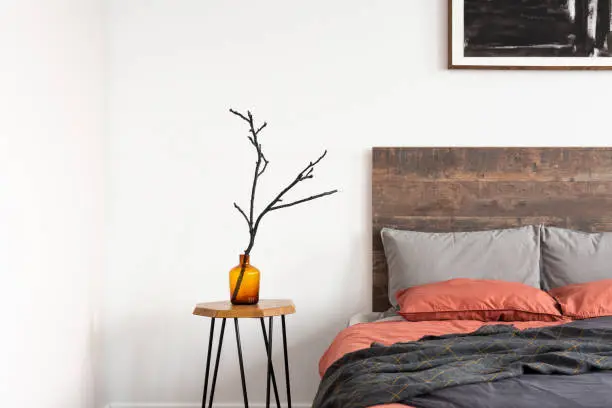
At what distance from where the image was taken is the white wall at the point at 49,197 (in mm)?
2453

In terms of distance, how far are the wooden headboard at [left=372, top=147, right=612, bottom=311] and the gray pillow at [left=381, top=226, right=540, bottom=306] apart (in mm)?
135

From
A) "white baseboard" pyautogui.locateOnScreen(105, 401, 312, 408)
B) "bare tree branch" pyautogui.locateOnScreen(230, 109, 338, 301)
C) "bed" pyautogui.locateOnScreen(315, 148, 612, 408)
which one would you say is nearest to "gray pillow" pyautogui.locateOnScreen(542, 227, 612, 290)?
"bed" pyautogui.locateOnScreen(315, 148, 612, 408)

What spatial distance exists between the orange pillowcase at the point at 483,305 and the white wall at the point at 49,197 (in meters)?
1.42

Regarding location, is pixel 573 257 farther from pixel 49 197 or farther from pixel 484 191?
pixel 49 197

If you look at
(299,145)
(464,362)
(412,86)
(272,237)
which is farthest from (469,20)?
(464,362)

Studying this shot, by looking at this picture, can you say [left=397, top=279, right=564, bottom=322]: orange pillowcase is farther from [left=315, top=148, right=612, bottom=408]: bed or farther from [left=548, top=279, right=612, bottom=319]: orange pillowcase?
[left=315, top=148, right=612, bottom=408]: bed

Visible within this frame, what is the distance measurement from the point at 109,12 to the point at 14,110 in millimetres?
1362

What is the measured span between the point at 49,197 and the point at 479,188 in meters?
2.01

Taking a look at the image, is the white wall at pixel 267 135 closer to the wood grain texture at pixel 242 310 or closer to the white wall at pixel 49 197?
the white wall at pixel 49 197

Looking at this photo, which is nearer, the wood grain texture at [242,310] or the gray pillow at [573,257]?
the wood grain texture at [242,310]

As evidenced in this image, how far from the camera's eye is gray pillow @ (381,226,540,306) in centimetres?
338

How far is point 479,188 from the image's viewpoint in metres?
3.63

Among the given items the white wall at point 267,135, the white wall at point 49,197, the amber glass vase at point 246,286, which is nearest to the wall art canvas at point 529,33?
the white wall at point 267,135

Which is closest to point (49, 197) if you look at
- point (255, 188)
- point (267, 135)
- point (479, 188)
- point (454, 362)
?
point (255, 188)
